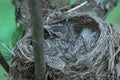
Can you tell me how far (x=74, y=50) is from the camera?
201cm

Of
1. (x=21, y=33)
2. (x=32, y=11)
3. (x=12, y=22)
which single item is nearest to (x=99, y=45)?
(x=21, y=33)

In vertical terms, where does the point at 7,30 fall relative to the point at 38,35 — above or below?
below

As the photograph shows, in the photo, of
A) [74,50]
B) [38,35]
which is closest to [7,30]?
[74,50]

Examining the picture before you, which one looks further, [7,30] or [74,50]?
[7,30]

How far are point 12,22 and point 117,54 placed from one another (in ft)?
2.97

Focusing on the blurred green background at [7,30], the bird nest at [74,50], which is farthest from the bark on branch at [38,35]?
the blurred green background at [7,30]

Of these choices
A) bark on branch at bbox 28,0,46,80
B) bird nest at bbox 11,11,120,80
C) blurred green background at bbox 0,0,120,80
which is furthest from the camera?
blurred green background at bbox 0,0,120,80

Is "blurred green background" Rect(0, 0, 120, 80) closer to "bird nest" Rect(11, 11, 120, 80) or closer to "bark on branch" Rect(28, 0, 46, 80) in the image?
"bird nest" Rect(11, 11, 120, 80)

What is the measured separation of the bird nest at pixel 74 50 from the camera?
5.98 ft

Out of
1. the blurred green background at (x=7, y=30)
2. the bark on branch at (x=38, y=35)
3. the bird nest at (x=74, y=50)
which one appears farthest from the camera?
the blurred green background at (x=7, y=30)

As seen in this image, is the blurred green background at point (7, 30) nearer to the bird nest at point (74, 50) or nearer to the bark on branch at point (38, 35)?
the bird nest at point (74, 50)

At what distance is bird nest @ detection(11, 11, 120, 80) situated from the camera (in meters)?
1.82

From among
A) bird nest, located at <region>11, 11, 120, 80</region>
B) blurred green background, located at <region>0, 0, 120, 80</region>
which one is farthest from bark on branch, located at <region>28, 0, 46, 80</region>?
blurred green background, located at <region>0, 0, 120, 80</region>

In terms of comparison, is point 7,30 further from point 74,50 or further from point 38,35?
point 38,35
